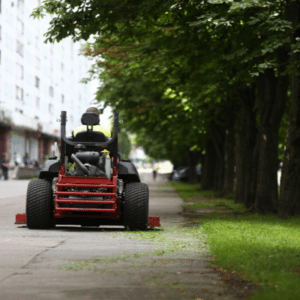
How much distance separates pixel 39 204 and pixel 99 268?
12.9ft

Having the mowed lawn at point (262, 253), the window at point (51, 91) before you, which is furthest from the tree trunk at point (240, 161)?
the window at point (51, 91)

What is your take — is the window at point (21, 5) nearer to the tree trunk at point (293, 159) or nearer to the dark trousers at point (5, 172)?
the dark trousers at point (5, 172)

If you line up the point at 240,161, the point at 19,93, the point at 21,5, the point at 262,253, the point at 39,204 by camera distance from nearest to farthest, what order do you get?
the point at 262,253, the point at 39,204, the point at 240,161, the point at 21,5, the point at 19,93

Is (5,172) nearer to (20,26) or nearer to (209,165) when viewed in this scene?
(209,165)

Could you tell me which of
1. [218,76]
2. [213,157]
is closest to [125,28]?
[218,76]

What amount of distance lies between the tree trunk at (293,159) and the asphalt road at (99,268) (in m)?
5.11

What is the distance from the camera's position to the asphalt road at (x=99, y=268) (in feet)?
17.8

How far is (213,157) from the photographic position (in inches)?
1425

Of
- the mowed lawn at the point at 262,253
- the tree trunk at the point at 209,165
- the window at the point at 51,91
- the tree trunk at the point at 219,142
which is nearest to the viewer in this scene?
the mowed lawn at the point at 262,253

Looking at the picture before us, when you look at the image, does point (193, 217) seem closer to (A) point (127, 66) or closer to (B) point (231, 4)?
(B) point (231, 4)

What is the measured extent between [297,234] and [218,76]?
266 inches

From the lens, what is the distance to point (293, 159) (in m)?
14.3

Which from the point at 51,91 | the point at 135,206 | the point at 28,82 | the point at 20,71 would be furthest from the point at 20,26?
the point at 135,206

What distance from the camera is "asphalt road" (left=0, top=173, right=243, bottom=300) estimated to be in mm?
5418
